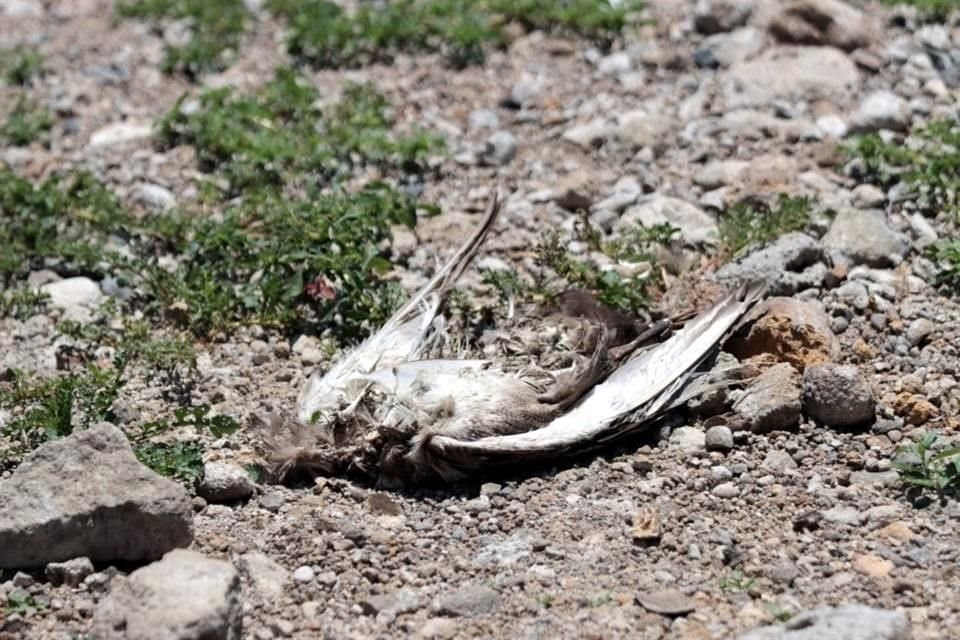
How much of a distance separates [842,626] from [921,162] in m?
3.45

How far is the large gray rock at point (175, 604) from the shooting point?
13.3ft

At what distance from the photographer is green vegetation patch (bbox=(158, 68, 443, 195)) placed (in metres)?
7.38

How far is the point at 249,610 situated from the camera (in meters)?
4.53

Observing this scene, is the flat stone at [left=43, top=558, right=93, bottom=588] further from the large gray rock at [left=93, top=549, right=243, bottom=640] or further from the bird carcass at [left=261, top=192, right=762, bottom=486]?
the bird carcass at [left=261, top=192, right=762, bottom=486]

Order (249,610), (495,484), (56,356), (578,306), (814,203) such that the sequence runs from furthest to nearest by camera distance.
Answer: (814,203), (56,356), (578,306), (495,484), (249,610)

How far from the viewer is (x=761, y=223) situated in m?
6.54

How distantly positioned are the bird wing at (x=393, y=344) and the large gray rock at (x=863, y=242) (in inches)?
55.3

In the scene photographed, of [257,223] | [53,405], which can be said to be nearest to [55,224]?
[257,223]

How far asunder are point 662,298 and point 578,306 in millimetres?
590

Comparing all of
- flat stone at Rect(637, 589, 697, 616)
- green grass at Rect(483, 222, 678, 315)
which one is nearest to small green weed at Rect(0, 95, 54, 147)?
green grass at Rect(483, 222, 678, 315)

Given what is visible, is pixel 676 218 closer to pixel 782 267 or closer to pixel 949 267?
pixel 782 267

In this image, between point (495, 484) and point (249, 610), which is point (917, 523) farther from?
point (249, 610)

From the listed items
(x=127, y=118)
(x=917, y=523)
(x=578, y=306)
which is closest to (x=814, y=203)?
(x=578, y=306)

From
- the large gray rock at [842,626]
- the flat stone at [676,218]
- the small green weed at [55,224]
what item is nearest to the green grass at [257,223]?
the small green weed at [55,224]
